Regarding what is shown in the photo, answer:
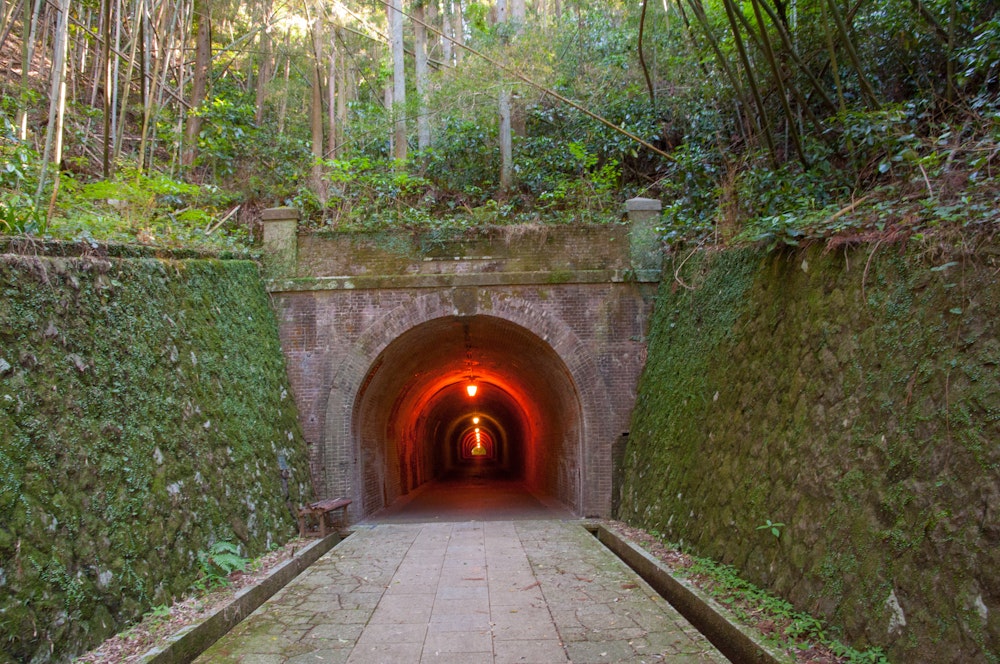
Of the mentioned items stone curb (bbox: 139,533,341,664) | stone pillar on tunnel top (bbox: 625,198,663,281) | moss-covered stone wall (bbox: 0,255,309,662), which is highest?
stone pillar on tunnel top (bbox: 625,198,663,281)

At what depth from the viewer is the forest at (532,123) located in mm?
6004

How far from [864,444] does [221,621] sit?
186 inches

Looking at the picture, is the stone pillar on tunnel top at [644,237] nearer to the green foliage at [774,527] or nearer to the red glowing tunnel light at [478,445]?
the green foliage at [774,527]

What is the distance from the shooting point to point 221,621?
504 centimetres

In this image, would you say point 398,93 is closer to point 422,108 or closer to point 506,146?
point 422,108

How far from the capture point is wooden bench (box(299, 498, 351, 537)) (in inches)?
330

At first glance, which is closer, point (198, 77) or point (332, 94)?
point (198, 77)

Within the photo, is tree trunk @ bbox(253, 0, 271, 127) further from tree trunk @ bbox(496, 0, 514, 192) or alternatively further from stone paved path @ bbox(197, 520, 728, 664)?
stone paved path @ bbox(197, 520, 728, 664)

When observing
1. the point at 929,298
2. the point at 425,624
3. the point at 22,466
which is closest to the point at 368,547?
the point at 425,624

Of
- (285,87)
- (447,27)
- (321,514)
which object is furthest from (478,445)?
(321,514)

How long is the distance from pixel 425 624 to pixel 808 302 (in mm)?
3978

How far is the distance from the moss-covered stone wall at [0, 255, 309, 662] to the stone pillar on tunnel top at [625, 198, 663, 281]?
19.4 ft

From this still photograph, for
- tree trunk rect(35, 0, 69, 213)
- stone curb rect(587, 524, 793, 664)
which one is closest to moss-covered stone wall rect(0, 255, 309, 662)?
tree trunk rect(35, 0, 69, 213)

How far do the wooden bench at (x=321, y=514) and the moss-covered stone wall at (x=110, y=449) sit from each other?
2.01 ft
